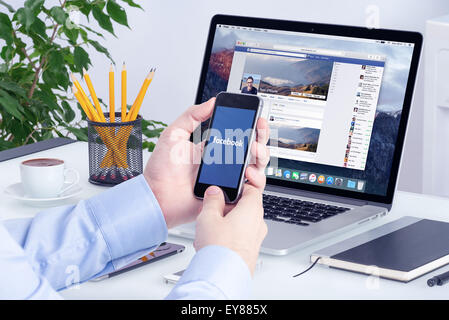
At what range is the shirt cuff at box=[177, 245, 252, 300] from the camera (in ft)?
2.11

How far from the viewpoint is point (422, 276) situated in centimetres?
85

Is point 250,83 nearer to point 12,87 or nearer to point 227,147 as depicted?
point 227,147

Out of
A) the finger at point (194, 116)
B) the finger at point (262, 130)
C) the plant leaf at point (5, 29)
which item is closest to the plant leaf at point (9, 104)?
the plant leaf at point (5, 29)

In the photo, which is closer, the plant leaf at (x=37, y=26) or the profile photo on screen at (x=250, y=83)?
the profile photo on screen at (x=250, y=83)

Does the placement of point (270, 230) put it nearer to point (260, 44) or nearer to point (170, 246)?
point (170, 246)

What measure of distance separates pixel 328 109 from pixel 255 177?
0.29 m

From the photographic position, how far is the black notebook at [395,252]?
840 mm

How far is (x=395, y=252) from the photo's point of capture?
885mm

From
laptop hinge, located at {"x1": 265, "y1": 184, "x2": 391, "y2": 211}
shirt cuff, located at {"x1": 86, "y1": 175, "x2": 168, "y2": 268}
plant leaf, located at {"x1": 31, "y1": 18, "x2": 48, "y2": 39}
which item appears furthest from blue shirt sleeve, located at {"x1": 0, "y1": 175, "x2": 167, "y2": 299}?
plant leaf, located at {"x1": 31, "y1": 18, "x2": 48, "y2": 39}

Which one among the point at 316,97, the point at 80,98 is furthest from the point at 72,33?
the point at 316,97

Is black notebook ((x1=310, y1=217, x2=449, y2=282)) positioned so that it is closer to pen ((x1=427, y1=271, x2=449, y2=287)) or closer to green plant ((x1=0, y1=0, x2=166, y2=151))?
pen ((x1=427, y1=271, x2=449, y2=287))

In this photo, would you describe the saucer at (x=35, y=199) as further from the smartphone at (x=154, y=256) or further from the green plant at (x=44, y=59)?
the green plant at (x=44, y=59)

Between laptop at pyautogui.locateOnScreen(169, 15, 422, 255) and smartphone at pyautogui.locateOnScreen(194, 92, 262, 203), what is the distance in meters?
0.18

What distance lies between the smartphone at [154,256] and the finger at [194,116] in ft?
0.53
